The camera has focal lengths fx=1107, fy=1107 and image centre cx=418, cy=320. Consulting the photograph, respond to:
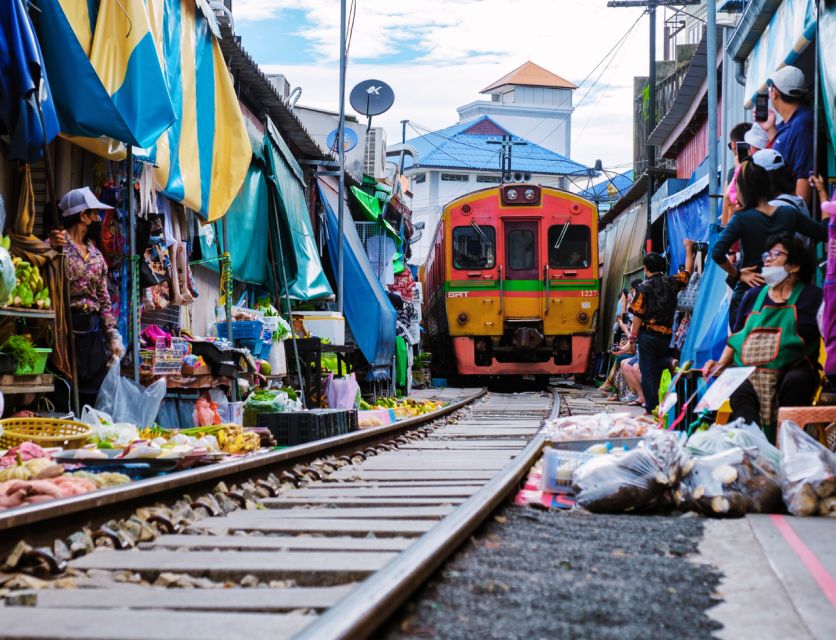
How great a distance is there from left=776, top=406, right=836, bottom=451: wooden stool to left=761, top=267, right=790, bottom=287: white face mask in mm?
1130

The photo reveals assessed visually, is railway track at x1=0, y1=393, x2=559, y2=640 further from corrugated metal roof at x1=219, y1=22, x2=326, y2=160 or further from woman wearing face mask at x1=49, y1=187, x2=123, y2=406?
corrugated metal roof at x1=219, y1=22, x2=326, y2=160

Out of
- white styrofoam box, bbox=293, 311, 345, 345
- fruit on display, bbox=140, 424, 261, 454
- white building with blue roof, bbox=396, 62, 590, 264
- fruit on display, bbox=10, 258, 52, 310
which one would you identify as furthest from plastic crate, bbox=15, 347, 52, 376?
white building with blue roof, bbox=396, 62, 590, 264

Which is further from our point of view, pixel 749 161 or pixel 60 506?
pixel 749 161

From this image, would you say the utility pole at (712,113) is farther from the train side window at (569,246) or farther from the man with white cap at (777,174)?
the train side window at (569,246)

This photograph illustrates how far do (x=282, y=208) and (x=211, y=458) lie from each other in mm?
6763

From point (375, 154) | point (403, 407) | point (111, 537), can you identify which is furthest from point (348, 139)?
point (111, 537)

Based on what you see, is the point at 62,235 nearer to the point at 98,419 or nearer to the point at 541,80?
the point at 98,419

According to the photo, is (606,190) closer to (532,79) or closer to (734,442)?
(532,79)

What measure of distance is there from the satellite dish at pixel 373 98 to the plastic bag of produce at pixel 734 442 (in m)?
A: 13.7

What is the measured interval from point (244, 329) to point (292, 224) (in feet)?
7.99

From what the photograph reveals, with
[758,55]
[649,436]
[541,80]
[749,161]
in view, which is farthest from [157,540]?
[541,80]

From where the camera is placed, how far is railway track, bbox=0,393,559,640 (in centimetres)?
259

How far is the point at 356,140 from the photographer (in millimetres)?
22703

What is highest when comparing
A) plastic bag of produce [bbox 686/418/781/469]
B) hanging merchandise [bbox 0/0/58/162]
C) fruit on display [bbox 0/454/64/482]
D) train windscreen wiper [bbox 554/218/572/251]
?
train windscreen wiper [bbox 554/218/572/251]
